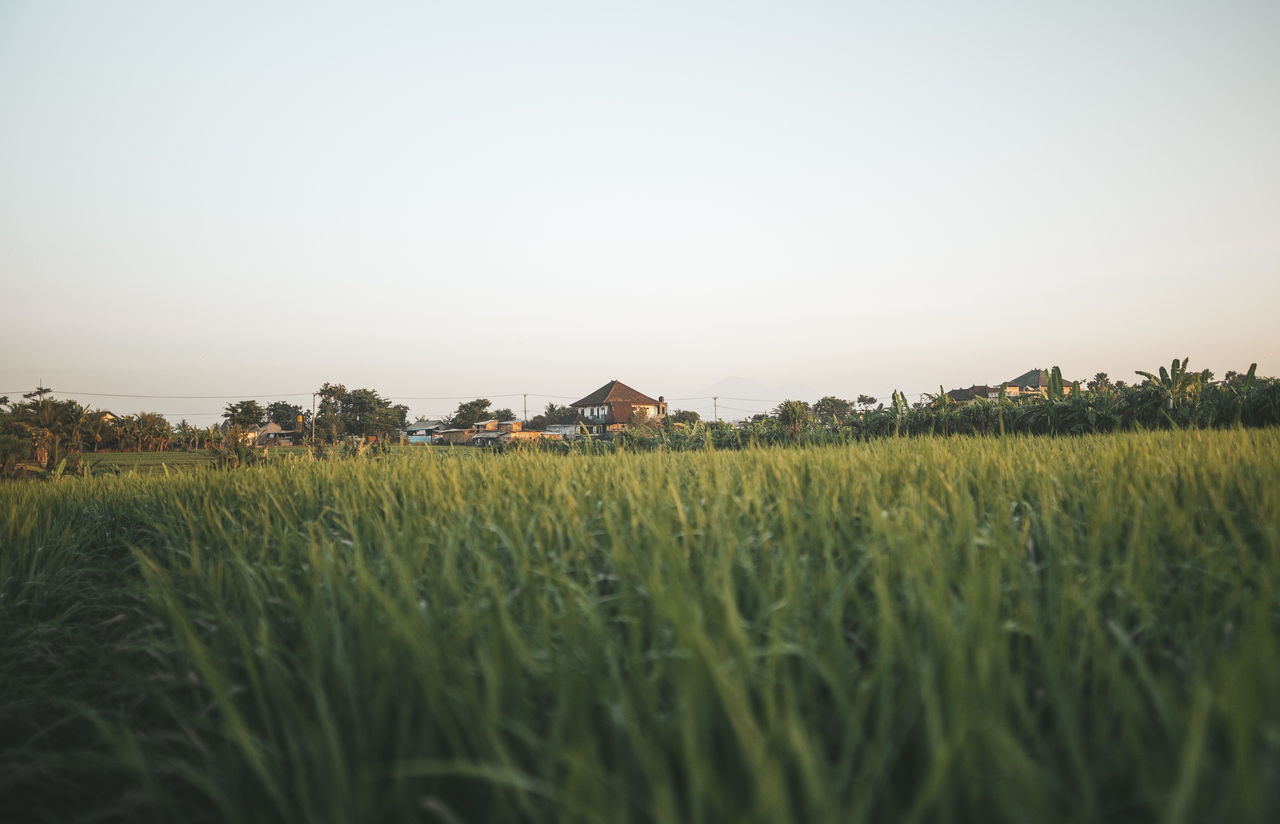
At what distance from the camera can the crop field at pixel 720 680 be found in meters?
0.73

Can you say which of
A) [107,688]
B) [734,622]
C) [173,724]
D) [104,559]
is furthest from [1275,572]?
[104,559]

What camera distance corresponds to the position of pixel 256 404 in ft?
198

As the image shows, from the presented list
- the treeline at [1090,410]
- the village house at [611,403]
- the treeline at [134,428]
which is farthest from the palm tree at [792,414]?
the village house at [611,403]

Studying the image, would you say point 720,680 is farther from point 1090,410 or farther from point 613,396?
point 613,396

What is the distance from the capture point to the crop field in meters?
0.73

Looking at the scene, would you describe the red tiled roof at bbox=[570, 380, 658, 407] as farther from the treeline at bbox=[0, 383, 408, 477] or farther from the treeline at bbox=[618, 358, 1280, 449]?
the treeline at bbox=[618, 358, 1280, 449]

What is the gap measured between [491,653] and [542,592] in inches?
18.9

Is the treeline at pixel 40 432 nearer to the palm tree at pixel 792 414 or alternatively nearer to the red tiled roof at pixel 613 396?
the palm tree at pixel 792 414

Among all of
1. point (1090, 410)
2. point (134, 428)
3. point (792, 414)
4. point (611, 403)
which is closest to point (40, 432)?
point (792, 414)

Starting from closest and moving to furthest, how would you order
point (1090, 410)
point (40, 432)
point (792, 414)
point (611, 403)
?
point (1090, 410) < point (40, 432) < point (792, 414) < point (611, 403)

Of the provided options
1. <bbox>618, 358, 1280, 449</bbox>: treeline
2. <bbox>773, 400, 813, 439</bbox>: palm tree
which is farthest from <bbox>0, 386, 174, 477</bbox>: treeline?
<bbox>773, 400, 813, 439</bbox>: palm tree

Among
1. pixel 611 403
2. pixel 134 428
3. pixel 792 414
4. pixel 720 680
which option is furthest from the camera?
pixel 611 403

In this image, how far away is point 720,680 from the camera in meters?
0.73

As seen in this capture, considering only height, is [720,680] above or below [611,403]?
below
